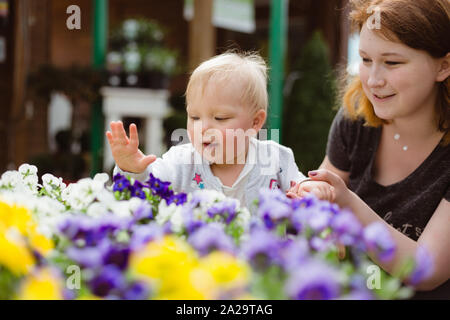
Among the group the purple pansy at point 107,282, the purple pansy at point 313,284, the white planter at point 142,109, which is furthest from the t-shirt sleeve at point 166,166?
the white planter at point 142,109

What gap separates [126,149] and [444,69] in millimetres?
1005

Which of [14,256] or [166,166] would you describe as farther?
[166,166]

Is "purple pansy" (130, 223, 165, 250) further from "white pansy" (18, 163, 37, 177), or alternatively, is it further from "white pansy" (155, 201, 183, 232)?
"white pansy" (18, 163, 37, 177)

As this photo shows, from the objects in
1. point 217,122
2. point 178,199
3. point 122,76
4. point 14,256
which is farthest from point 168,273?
point 122,76

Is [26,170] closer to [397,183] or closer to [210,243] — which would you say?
[210,243]

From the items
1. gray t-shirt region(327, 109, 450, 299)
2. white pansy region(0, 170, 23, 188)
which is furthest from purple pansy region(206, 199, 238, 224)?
gray t-shirt region(327, 109, 450, 299)

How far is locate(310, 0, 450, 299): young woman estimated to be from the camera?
4.63ft

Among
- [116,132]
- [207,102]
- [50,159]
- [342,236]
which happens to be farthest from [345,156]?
[50,159]

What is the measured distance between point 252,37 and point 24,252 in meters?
6.14

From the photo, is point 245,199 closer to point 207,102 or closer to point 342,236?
point 207,102

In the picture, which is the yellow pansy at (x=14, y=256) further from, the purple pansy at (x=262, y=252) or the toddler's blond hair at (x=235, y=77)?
the toddler's blond hair at (x=235, y=77)

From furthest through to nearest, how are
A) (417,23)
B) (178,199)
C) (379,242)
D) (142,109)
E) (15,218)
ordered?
(142,109) < (417,23) < (178,199) < (15,218) < (379,242)

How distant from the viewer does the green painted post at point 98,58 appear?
15.3 feet

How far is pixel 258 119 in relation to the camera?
6.10ft
